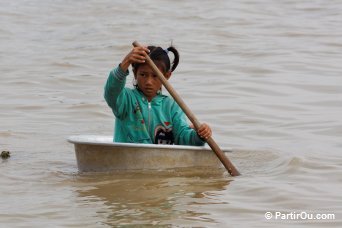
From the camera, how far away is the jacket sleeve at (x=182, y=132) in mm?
5836

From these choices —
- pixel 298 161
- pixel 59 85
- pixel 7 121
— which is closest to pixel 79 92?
pixel 59 85

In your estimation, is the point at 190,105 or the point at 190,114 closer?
the point at 190,114

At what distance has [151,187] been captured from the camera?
561 cm

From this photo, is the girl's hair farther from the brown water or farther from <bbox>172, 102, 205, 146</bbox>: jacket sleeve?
the brown water

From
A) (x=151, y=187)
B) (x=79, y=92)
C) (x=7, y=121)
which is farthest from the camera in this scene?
(x=79, y=92)

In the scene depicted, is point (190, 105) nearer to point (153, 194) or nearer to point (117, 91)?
point (117, 91)

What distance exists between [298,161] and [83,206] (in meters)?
1.79

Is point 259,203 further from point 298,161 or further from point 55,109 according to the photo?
point 55,109

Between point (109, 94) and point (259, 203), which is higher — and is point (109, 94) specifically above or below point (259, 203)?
above

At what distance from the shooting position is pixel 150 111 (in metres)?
5.88

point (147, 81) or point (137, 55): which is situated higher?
point (137, 55)

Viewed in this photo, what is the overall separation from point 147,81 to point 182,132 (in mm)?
387

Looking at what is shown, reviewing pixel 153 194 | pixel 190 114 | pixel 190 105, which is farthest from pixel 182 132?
pixel 190 105

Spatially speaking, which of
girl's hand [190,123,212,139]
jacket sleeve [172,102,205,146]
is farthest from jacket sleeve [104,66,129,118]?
girl's hand [190,123,212,139]
